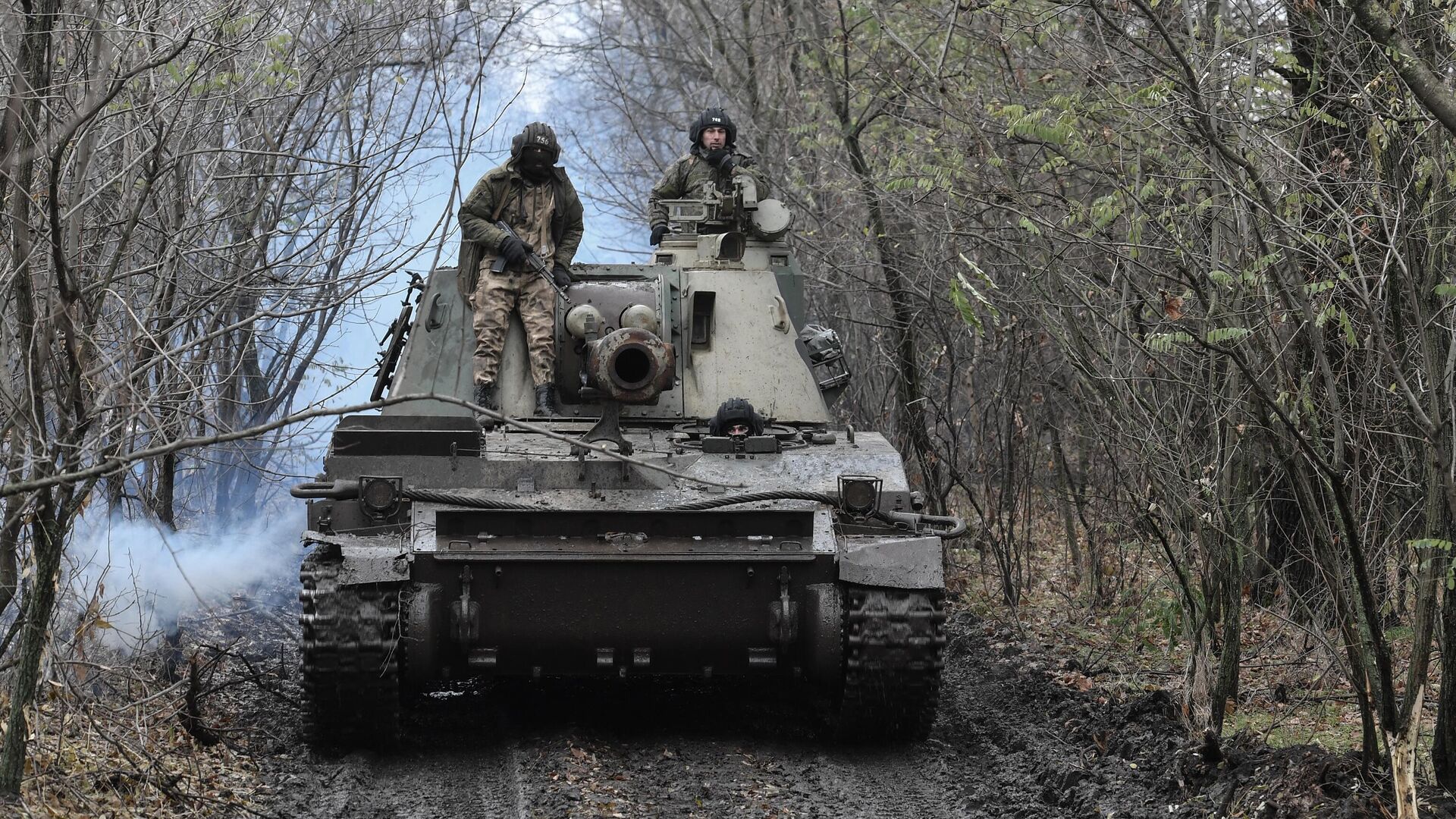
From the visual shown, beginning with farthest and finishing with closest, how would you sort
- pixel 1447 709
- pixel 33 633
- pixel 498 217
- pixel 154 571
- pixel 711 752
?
pixel 154 571 → pixel 498 217 → pixel 711 752 → pixel 1447 709 → pixel 33 633

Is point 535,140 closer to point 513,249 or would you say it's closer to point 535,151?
point 535,151

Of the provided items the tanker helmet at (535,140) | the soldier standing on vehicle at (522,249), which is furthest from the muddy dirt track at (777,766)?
the tanker helmet at (535,140)

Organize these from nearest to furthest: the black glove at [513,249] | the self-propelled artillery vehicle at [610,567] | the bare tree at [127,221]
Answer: the bare tree at [127,221] → the self-propelled artillery vehicle at [610,567] → the black glove at [513,249]

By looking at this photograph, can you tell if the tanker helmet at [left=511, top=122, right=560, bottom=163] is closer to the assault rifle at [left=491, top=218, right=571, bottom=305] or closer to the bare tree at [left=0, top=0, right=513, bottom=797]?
the assault rifle at [left=491, top=218, right=571, bottom=305]

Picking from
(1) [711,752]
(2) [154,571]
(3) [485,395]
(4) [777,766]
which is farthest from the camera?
(2) [154,571]

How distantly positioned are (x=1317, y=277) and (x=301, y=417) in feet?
15.0

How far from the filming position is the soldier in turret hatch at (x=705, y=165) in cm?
1105

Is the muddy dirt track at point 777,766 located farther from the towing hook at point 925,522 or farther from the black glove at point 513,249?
the black glove at point 513,249

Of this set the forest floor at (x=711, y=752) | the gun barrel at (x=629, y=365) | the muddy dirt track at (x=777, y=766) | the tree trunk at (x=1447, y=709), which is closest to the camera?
the tree trunk at (x=1447, y=709)

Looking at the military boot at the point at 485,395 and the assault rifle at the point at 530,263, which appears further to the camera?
the assault rifle at the point at 530,263

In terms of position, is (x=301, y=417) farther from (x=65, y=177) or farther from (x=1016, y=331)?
(x=1016, y=331)

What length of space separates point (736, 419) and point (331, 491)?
84.1 inches

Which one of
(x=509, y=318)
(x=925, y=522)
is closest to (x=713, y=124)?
(x=509, y=318)

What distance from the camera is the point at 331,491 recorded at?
741 cm
